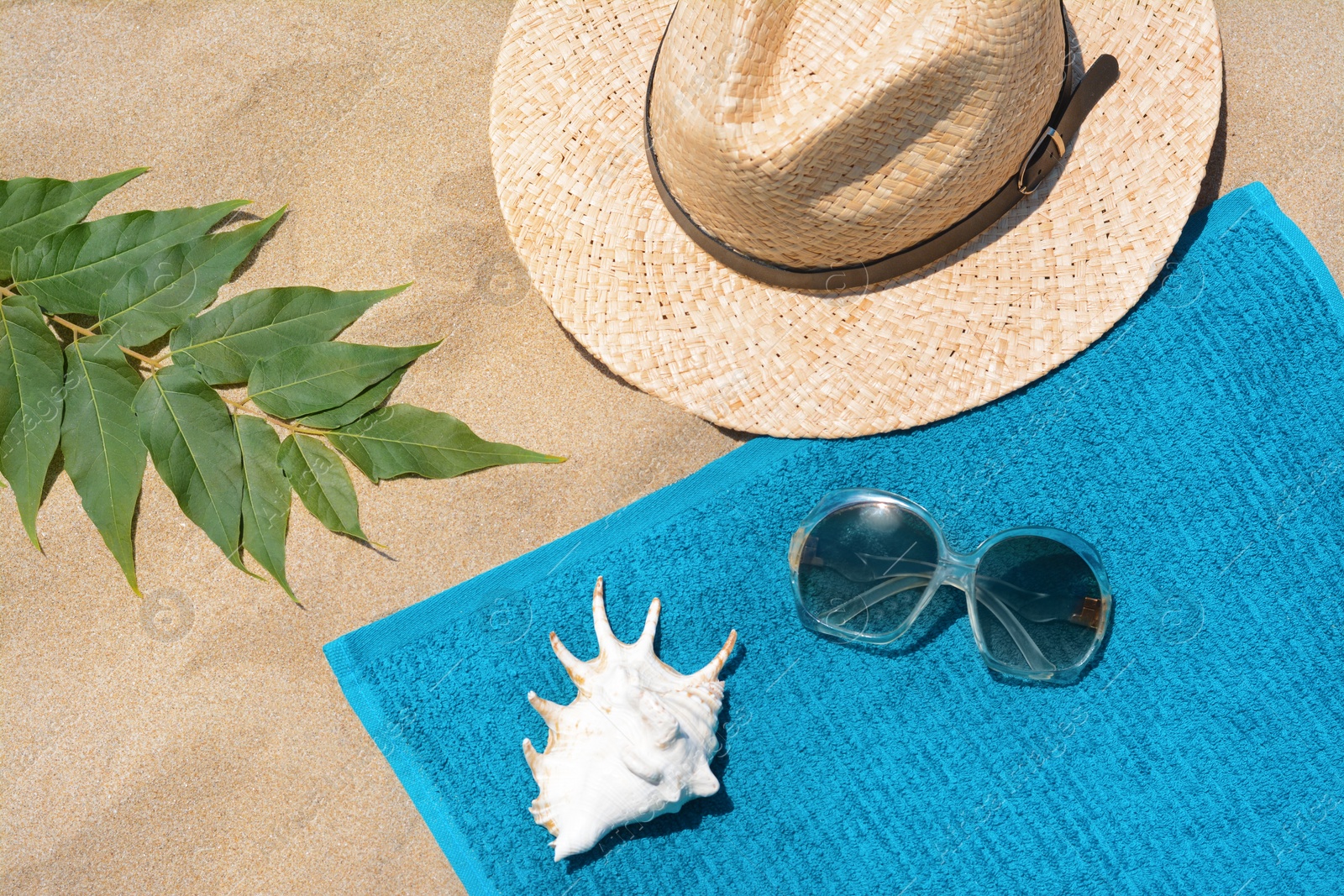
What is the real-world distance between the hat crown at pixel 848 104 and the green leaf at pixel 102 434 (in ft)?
2.63

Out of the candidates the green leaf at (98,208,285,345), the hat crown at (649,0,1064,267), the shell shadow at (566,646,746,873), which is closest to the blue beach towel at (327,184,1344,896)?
the shell shadow at (566,646,746,873)

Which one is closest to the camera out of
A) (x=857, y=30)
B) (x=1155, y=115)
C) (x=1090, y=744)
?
(x=857, y=30)

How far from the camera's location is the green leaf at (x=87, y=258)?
1.16 meters

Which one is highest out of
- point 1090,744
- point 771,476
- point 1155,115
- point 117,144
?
point 1155,115

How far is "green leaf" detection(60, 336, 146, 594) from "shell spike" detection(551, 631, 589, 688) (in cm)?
57

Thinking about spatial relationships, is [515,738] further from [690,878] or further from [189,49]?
[189,49]

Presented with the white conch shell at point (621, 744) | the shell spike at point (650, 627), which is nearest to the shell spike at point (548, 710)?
the white conch shell at point (621, 744)

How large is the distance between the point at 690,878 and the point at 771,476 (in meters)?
0.53

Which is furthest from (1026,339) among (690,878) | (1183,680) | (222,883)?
(222,883)

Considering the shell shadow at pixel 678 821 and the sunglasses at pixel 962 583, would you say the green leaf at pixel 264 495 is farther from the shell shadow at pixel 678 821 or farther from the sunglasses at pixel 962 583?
the sunglasses at pixel 962 583

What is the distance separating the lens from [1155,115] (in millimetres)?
988

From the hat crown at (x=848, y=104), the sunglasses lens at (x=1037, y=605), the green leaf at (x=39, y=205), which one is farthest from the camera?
the green leaf at (x=39, y=205)

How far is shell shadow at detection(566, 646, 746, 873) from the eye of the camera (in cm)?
112

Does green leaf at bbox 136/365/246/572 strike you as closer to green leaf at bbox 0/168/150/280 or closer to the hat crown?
green leaf at bbox 0/168/150/280
